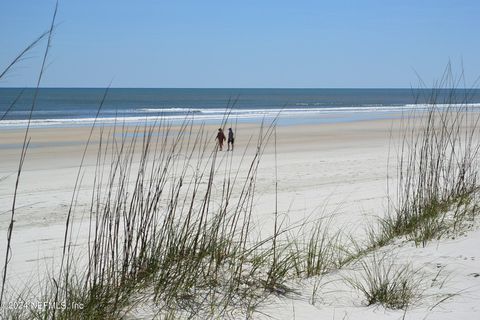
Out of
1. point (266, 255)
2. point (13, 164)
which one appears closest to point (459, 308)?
point (266, 255)

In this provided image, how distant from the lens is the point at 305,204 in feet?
26.7

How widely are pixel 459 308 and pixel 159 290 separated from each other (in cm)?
164

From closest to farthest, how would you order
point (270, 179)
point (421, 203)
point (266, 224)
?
point (421, 203)
point (266, 224)
point (270, 179)

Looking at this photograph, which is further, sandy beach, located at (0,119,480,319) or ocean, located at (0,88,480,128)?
ocean, located at (0,88,480,128)

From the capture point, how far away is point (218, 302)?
2.88m

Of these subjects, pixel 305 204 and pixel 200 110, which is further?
pixel 200 110

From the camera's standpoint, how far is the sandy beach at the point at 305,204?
2.91 meters

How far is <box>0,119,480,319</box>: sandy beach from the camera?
9.53 feet

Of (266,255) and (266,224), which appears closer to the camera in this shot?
(266,255)

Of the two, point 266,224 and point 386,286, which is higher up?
point 386,286

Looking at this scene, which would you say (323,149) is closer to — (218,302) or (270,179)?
(270,179)

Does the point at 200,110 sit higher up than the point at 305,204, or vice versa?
the point at 200,110

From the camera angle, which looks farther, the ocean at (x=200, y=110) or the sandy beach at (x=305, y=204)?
the ocean at (x=200, y=110)

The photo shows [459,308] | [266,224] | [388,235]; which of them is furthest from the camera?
[266,224]
